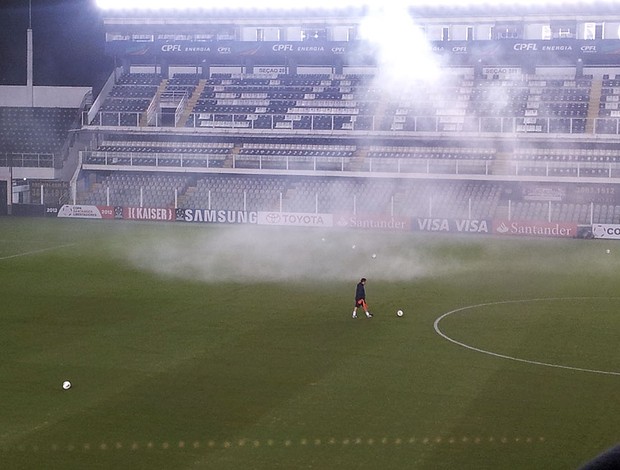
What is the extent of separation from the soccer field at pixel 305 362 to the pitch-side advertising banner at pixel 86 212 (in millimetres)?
16666

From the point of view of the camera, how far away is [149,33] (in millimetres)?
66562

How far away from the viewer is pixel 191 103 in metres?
62.4

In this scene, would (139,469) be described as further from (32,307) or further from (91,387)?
(32,307)

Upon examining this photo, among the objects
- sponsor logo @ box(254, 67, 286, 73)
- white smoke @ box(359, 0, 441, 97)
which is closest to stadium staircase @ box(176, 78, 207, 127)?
sponsor logo @ box(254, 67, 286, 73)

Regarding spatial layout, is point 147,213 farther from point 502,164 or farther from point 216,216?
point 502,164

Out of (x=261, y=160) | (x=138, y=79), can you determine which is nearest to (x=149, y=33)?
(x=138, y=79)

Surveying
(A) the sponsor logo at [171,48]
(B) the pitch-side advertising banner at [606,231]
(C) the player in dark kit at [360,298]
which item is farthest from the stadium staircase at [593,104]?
(C) the player in dark kit at [360,298]

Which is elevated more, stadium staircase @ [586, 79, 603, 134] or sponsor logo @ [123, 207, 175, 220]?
stadium staircase @ [586, 79, 603, 134]

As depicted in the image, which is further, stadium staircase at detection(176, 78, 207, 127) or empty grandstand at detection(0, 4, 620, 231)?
stadium staircase at detection(176, 78, 207, 127)

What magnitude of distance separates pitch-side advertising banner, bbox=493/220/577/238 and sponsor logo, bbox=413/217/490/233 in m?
0.68

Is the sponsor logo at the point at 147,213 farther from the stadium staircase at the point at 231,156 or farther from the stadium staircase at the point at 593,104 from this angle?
the stadium staircase at the point at 593,104

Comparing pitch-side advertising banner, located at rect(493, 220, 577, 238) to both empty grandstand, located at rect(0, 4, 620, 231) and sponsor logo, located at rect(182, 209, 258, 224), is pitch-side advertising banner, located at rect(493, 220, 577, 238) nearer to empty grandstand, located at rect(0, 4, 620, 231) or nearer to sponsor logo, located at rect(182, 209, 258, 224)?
empty grandstand, located at rect(0, 4, 620, 231)

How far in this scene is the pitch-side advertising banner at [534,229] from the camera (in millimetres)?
48312

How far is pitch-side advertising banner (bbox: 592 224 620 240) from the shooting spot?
4747cm
